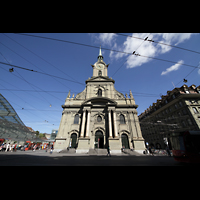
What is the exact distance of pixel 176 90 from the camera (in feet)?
85.5

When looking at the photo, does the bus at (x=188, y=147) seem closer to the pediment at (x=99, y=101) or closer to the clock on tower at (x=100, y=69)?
the pediment at (x=99, y=101)

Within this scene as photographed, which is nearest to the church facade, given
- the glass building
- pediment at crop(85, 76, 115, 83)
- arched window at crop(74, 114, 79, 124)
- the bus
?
arched window at crop(74, 114, 79, 124)

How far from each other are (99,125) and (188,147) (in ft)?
49.8

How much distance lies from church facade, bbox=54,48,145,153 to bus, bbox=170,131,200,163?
1100cm

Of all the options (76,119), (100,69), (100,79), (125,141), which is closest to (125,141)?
(125,141)

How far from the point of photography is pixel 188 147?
6.52m

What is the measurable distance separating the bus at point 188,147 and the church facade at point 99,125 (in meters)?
11.0

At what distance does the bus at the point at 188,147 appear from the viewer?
6.17 m

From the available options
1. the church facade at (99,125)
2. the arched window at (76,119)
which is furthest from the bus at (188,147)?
the arched window at (76,119)

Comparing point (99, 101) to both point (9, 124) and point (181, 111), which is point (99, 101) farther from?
point (181, 111)
